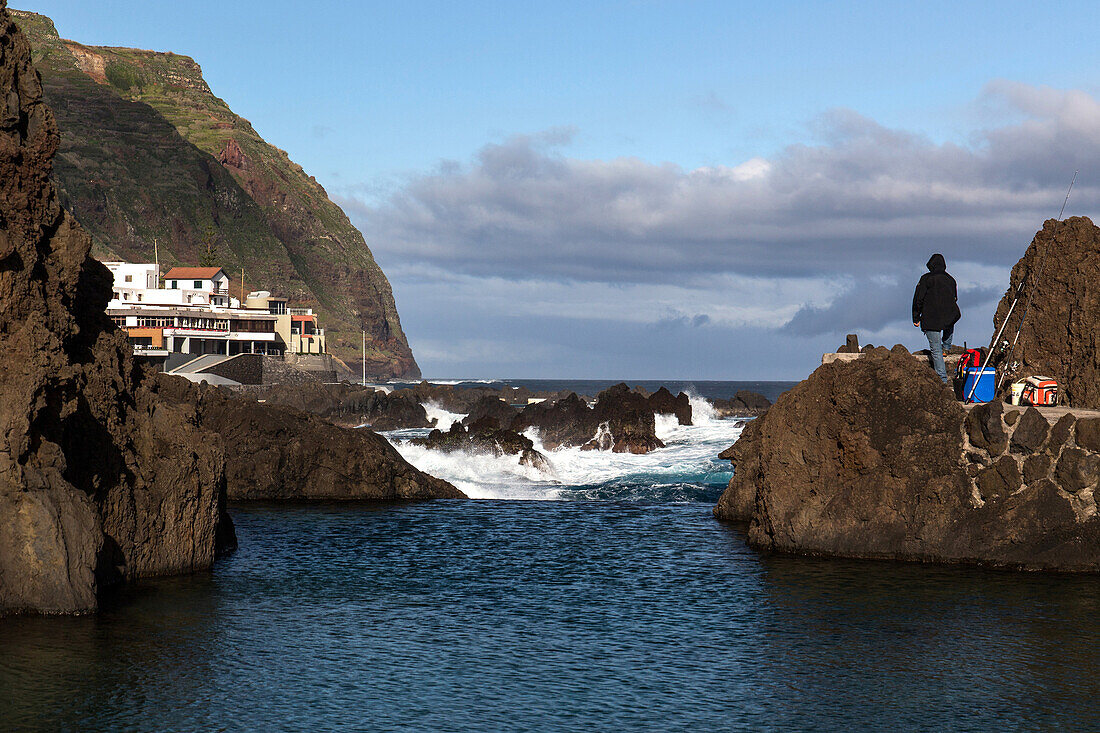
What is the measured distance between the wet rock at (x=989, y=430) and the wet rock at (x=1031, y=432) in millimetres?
378

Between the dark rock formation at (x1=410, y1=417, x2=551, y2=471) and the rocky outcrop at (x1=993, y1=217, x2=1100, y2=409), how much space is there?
24.6 metres

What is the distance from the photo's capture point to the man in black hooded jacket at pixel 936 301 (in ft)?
80.8

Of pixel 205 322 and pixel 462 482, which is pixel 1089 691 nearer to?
pixel 462 482

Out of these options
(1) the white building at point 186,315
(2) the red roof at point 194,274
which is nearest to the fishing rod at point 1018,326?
(1) the white building at point 186,315

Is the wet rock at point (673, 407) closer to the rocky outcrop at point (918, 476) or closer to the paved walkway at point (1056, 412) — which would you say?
the rocky outcrop at point (918, 476)

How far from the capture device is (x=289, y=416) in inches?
1526

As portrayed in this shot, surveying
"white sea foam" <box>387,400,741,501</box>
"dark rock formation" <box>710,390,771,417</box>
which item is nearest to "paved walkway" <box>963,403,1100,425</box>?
"white sea foam" <box>387,400,741,501</box>

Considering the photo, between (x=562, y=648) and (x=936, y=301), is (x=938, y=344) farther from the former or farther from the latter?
(x=562, y=648)

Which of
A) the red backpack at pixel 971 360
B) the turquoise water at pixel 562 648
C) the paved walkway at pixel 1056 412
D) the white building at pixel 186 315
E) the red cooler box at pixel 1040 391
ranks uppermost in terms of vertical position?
the white building at pixel 186 315

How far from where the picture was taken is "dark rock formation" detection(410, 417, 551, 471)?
48.7 m

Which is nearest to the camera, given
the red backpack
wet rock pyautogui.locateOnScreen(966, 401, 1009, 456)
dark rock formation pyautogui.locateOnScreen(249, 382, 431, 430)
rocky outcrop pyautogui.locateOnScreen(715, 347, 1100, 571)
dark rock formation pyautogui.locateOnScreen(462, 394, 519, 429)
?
rocky outcrop pyautogui.locateOnScreen(715, 347, 1100, 571)

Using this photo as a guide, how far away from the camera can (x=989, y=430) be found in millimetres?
23219

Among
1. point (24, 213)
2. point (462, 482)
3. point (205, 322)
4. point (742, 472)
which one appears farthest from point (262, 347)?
point (24, 213)

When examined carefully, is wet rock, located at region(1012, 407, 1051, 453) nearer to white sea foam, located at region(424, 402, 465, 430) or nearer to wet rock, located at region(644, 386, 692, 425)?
wet rock, located at region(644, 386, 692, 425)
